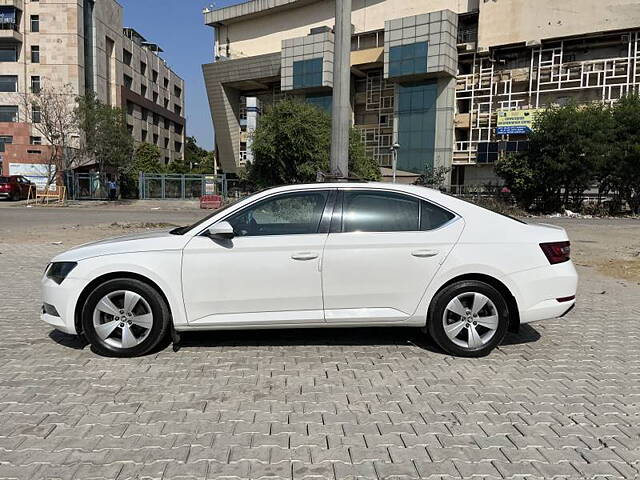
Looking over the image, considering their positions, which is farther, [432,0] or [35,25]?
[35,25]

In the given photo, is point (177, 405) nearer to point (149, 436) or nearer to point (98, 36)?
point (149, 436)

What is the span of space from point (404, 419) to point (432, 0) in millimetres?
49710

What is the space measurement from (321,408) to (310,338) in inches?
67.8

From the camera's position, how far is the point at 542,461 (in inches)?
122

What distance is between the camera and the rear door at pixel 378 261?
4748 mm

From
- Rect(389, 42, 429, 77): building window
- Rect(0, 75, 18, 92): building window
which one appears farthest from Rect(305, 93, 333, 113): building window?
Rect(0, 75, 18, 92): building window

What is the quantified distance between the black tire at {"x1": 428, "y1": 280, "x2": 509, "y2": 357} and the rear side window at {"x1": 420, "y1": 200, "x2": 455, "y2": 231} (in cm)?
58

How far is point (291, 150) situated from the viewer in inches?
779

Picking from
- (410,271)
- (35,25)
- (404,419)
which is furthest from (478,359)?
(35,25)

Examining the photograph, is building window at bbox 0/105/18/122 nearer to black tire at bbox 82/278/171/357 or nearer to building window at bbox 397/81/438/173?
building window at bbox 397/81/438/173

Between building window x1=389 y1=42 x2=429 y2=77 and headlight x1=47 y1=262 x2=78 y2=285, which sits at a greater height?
building window x1=389 y1=42 x2=429 y2=77

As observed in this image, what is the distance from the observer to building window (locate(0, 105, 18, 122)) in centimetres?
5366

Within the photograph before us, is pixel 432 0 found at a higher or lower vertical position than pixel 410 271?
higher

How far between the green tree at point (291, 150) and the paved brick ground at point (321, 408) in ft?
47.2
